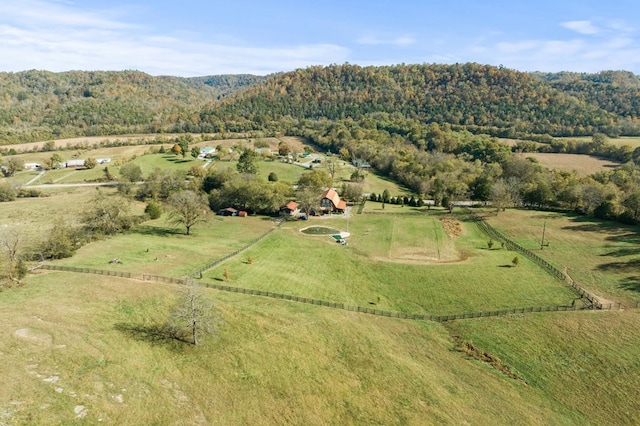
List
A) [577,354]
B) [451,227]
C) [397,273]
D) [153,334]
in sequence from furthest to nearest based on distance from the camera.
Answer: [451,227] < [397,273] < [577,354] < [153,334]

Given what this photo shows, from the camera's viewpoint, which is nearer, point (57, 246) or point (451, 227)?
point (57, 246)

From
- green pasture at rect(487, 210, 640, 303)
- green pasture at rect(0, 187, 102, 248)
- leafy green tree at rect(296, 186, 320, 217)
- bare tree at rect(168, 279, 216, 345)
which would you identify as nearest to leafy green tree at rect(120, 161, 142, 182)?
green pasture at rect(0, 187, 102, 248)

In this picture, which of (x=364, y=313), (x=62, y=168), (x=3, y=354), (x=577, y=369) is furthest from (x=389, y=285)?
(x=62, y=168)

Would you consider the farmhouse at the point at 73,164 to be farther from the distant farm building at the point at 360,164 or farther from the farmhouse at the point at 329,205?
the farmhouse at the point at 329,205

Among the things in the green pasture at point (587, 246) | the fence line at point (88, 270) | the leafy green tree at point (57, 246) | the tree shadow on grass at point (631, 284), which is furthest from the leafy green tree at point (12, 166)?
the tree shadow on grass at point (631, 284)

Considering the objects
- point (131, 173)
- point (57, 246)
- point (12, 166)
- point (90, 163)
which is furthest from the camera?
point (90, 163)

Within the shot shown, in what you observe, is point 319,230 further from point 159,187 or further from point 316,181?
point 159,187

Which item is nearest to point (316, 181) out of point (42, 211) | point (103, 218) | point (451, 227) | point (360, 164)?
point (451, 227)
